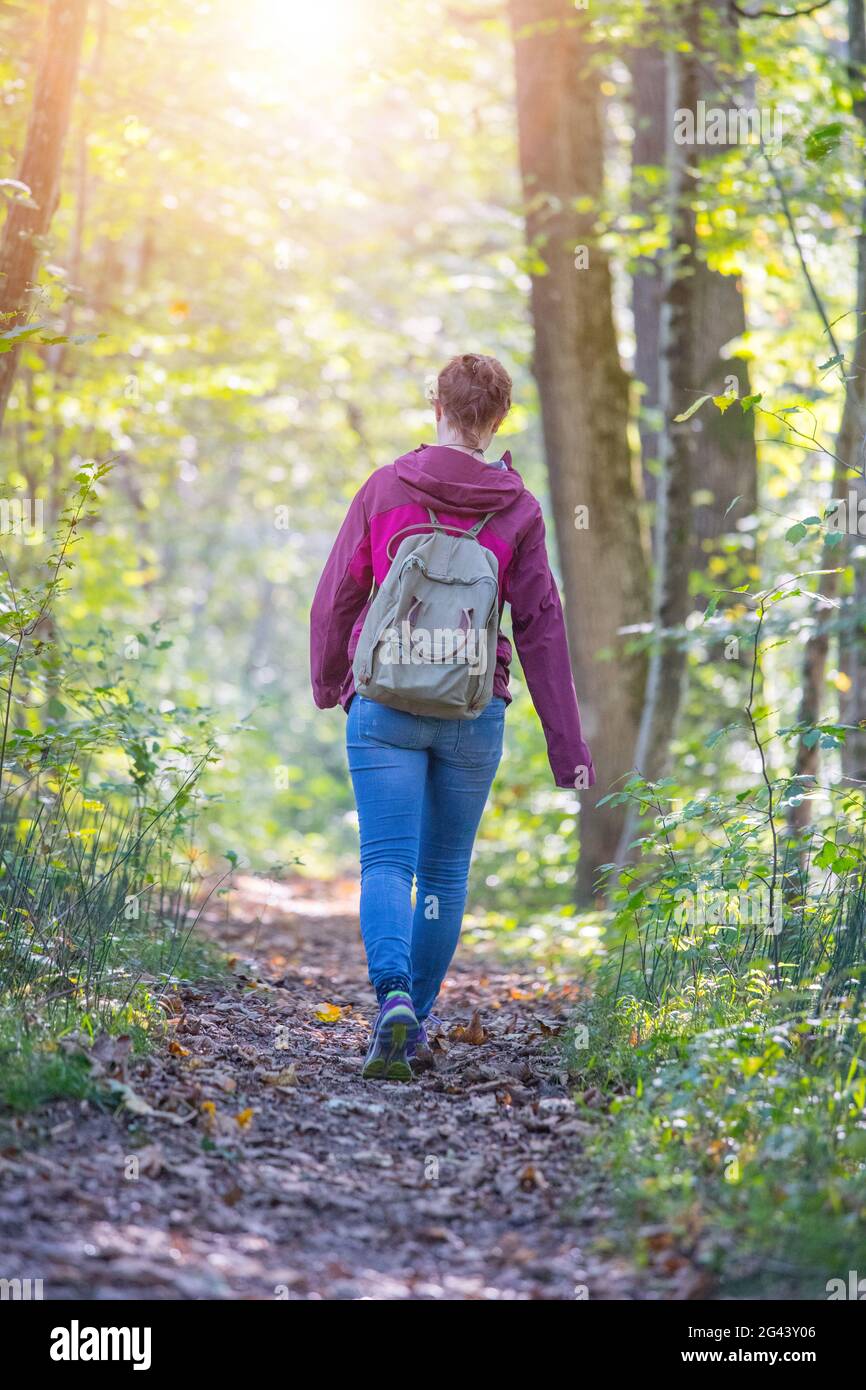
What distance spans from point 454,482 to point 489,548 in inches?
8.5

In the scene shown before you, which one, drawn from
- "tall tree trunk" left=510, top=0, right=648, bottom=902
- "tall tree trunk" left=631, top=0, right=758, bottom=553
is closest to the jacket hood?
"tall tree trunk" left=510, top=0, right=648, bottom=902

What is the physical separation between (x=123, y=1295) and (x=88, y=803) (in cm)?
265

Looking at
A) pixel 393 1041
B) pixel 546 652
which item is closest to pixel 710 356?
pixel 546 652

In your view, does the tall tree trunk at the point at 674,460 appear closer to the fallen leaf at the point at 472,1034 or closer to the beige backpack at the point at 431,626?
the fallen leaf at the point at 472,1034

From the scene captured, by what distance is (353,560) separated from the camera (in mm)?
3953

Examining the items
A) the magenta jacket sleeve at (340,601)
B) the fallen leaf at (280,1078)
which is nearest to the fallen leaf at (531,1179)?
the fallen leaf at (280,1078)

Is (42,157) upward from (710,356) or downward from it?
downward

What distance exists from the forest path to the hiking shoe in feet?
0.21

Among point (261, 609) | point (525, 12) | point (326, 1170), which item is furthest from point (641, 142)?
point (261, 609)

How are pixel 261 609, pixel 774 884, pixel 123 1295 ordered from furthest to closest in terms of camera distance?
pixel 261 609 < pixel 774 884 < pixel 123 1295

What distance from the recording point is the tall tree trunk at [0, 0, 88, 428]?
16.4ft

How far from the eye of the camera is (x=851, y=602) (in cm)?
611

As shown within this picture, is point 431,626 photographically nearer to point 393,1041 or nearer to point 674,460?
point 393,1041

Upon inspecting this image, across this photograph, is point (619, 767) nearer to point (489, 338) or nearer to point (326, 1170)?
point (326, 1170)
